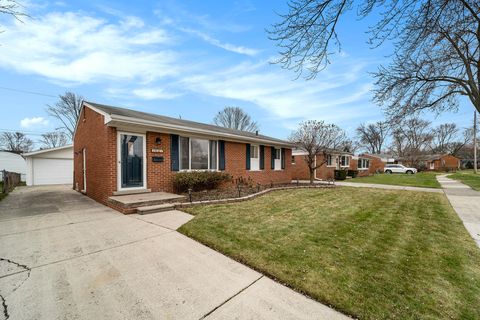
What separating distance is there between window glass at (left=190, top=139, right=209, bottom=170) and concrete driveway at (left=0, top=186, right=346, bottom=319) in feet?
16.3

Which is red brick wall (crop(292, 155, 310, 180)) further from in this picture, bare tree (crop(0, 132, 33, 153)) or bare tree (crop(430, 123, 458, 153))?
bare tree (crop(430, 123, 458, 153))

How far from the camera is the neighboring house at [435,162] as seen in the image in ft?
134

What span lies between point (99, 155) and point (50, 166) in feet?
45.5

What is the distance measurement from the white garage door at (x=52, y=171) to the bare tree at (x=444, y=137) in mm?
68334

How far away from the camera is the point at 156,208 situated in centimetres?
586

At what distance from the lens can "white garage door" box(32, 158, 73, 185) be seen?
16250 mm

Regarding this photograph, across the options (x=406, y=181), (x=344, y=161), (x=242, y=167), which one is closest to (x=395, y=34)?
(x=242, y=167)

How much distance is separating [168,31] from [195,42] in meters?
1.13

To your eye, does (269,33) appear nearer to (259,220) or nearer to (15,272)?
(259,220)

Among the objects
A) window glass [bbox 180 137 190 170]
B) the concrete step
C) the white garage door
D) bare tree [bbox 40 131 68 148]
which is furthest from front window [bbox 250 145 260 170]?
bare tree [bbox 40 131 68 148]

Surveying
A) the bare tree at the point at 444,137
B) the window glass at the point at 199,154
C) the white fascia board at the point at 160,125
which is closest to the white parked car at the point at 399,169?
the bare tree at the point at 444,137

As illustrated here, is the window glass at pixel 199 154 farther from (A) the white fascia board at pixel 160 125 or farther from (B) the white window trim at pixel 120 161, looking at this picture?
(B) the white window trim at pixel 120 161

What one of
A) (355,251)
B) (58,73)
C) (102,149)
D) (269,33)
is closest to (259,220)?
(355,251)

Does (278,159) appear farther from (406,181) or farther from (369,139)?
(369,139)
